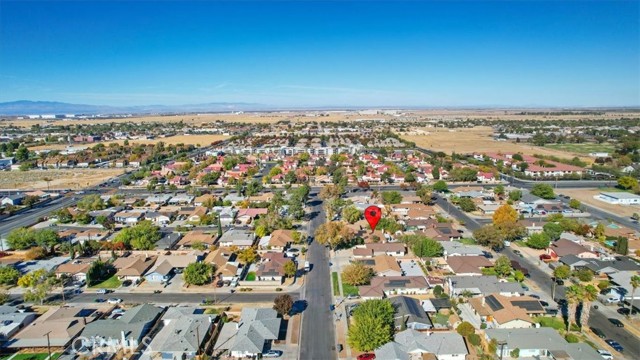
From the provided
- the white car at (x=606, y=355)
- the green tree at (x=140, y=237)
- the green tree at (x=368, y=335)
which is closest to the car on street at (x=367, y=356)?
the green tree at (x=368, y=335)

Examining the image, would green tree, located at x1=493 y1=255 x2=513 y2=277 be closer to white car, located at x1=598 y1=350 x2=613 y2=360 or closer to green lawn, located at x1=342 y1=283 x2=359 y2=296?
white car, located at x1=598 y1=350 x2=613 y2=360

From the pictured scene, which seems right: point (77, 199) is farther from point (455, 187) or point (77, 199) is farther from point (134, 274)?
Result: point (455, 187)

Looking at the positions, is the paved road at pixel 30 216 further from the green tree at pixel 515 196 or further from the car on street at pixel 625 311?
the green tree at pixel 515 196

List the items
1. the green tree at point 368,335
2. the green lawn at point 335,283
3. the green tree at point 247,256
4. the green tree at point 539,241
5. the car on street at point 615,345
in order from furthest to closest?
the green tree at point 539,241 < the green tree at point 247,256 < the green lawn at point 335,283 < the car on street at point 615,345 < the green tree at point 368,335

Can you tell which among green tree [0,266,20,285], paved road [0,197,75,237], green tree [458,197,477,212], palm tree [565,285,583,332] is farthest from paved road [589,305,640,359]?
paved road [0,197,75,237]

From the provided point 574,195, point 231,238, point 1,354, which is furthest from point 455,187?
point 1,354

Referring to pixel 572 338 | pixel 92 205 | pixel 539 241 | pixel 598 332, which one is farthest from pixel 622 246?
pixel 92 205
